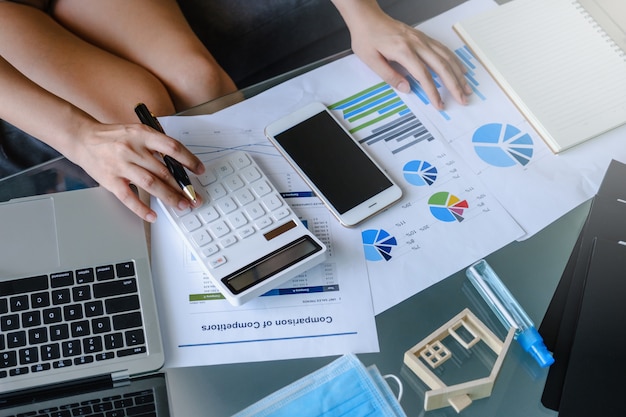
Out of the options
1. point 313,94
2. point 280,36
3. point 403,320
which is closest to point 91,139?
point 313,94

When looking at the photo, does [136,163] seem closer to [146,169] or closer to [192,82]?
[146,169]

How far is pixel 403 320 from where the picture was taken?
0.83 meters

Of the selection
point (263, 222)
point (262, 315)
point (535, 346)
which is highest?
point (263, 222)

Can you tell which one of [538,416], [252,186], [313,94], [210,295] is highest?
[313,94]

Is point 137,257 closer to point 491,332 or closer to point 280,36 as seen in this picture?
point 491,332

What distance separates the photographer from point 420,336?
826mm

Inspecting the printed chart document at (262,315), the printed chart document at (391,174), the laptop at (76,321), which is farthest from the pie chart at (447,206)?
the laptop at (76,321)

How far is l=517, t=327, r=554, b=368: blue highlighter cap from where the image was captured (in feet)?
2.64

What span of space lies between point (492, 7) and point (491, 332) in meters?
0.52

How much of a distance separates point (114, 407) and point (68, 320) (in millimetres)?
104

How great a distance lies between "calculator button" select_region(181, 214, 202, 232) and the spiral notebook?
1.52ft

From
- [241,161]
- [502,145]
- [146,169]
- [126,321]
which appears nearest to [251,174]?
[241,161]

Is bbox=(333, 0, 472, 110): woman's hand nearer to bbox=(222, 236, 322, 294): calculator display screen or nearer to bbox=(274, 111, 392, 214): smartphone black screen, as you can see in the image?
bbox=(274, 111, 392, 214): smartphone black screen

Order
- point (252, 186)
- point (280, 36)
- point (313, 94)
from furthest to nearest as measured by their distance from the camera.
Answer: point (280, 36) < point (313, 94) < point (252, 186)
